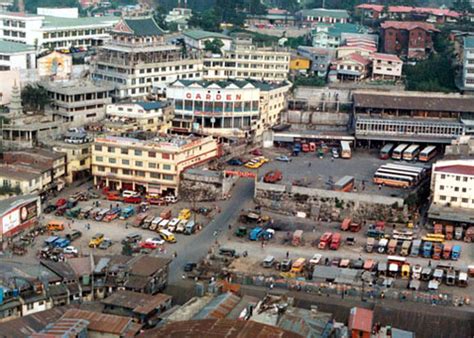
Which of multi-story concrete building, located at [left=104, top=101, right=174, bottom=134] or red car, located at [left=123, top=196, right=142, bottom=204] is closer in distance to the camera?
red car, located at [left=123, top=196, right=142, bottom=204]

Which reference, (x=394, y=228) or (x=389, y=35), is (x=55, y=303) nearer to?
(x=394, y=228)

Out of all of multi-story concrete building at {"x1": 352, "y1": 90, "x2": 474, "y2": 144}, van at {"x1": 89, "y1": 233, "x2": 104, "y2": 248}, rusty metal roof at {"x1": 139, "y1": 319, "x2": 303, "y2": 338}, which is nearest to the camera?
rusty metal roof at {"x1": 139, "y1": 319, "x2": 303, "y2": 338}

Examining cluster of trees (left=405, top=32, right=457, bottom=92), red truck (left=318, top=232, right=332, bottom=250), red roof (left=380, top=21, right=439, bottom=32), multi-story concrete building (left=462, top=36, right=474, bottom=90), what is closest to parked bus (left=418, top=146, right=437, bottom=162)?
multi-story concrete building (left=462, top=36, right=474, bottom=90)

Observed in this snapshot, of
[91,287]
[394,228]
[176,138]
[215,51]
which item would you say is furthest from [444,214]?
[215,51]

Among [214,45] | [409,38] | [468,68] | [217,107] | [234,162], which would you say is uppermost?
[409,38]

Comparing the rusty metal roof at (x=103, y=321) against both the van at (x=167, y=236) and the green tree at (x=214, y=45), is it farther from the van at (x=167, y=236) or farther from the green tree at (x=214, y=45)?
the green tree at (x=214, y=45)

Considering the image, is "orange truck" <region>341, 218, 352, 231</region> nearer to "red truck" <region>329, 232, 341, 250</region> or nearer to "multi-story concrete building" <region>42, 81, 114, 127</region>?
"red truck" <region>329, 232, 341, 250</region>

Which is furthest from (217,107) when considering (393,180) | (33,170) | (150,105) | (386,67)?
(386,67)

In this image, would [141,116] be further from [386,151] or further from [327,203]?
[386,151]
